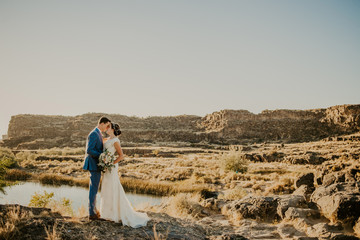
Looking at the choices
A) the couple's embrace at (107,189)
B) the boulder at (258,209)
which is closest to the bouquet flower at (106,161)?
the couple's embrace at (107,189)

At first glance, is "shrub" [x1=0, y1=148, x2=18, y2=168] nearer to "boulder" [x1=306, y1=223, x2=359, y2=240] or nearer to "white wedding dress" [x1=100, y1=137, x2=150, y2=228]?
"white wedding dress" [x1=100, y1=137, x2=150, y2=228]

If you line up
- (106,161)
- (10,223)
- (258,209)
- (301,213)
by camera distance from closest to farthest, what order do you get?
(10,223) < (106,161) < (301,213) < (258,209)

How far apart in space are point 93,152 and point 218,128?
75997 millimetres

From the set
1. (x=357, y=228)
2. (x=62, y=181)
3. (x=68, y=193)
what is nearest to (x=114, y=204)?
(x=357, y=228)

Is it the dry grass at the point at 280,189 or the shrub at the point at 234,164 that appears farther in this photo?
the shrub at the point at 234,164

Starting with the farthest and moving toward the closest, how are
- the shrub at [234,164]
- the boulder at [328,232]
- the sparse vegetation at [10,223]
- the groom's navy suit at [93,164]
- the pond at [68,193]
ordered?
the shrub at [234,164] < the pond at [68,193] < the groom's navy suit at [93,164] < the boulder at [328,232] < the sparse vegetation at [10,223]

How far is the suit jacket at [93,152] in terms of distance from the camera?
5.81 metres

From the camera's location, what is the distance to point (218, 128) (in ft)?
264

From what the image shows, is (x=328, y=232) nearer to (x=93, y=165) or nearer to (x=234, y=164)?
(x=93, y=165)

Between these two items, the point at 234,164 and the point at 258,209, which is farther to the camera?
the point at 234,164

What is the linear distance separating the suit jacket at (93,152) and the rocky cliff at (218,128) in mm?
57863

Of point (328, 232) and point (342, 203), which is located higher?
point (342, 203)

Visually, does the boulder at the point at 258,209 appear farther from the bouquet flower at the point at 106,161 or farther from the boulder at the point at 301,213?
the bouquet flower at the point at 106,161

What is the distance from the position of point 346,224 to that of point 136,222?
5.28 metres
